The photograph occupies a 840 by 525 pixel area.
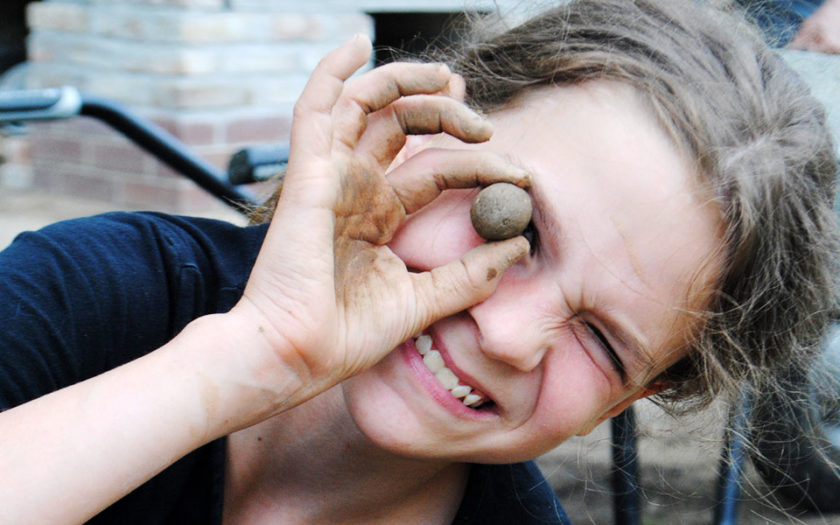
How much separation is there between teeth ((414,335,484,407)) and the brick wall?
7.82 ft

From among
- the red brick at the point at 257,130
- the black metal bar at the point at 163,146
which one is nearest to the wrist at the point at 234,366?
the black metal bar at the point at 163,146

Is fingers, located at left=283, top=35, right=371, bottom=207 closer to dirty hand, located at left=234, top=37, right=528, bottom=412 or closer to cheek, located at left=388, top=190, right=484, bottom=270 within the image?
dirty hand, located at left=234, top=37, right=528, bottom=412

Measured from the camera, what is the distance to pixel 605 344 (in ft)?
4.75

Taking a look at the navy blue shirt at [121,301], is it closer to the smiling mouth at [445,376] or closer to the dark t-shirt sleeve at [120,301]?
the dark t-shirt sleeve at [120,301]

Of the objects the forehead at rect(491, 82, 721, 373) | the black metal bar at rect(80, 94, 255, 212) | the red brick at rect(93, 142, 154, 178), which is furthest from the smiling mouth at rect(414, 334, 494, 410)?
the red brick at rect(93, 142, 154, 178)

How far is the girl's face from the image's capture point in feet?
4.40

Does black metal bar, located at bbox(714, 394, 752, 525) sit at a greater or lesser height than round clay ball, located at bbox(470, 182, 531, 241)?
lesser

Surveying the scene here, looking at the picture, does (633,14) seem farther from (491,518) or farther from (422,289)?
(491,518)

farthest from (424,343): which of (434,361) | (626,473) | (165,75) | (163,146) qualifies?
(165,75)

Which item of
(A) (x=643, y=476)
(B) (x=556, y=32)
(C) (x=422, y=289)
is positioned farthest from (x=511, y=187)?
(A) (x=643, y=476)

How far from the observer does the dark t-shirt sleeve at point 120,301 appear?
135cm

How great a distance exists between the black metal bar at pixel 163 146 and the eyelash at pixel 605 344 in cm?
99

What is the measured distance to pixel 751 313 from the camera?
1.56 m

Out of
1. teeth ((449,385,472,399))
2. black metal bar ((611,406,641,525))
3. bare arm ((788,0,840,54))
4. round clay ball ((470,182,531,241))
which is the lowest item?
black metal bar ((611,406,641,525))
